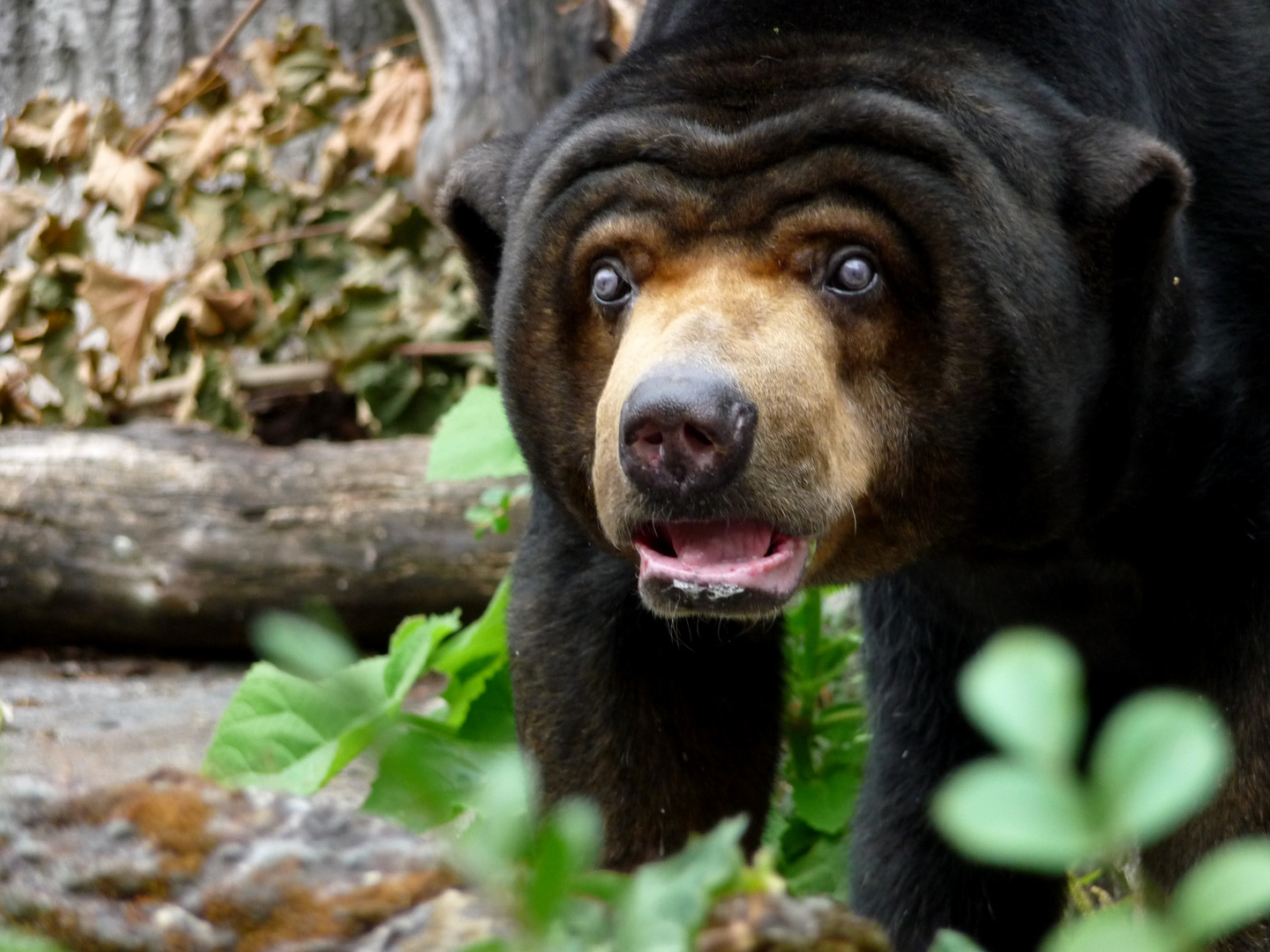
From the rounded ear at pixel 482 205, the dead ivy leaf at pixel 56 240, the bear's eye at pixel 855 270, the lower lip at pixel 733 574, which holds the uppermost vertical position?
the bear's eye at pixel 855 270

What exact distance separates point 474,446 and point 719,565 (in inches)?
68.6

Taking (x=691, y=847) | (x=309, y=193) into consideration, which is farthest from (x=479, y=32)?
(x=691, y=847)

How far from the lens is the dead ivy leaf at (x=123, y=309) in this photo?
7.72m

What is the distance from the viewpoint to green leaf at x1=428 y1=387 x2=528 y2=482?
475 centimetres

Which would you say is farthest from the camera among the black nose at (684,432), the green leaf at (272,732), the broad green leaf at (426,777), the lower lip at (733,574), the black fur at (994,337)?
the green leaf at (272,732)

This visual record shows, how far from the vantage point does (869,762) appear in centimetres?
444

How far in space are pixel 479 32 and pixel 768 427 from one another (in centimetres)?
445

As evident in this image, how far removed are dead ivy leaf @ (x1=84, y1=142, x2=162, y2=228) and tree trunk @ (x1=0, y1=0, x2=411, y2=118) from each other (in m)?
1.29

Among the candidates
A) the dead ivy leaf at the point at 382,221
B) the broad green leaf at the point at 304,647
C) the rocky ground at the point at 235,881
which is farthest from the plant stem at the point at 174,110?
the broad green leaf at the point at 304,647

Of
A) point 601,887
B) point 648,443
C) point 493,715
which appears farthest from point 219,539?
point 601,887

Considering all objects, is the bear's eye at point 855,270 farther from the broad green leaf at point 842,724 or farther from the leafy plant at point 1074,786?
the leafy plant at point 1074,786

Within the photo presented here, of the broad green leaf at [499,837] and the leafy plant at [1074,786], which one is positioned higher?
the leafy plant at [1074,786]

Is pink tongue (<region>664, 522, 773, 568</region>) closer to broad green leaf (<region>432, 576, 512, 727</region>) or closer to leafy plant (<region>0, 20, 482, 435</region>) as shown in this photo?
broad green leaf (<region>432, 576, 512, 727</region>)

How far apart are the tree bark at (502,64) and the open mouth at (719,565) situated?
3.98m
